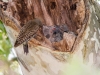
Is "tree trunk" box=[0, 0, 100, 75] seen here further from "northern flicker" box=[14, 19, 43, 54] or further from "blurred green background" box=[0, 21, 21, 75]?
"blurred green background" box=[0, 21, 21, 75]

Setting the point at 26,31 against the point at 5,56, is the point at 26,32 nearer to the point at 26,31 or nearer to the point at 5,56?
the point at 26,31

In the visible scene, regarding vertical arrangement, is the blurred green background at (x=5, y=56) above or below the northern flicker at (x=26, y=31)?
below

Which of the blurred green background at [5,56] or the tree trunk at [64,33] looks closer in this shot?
the tree trunk at [64,33]

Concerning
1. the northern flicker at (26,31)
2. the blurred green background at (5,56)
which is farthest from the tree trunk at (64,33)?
the blurred green background at (5,56)

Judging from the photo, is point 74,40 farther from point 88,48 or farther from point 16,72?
point 16,72

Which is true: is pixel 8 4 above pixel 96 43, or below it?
above

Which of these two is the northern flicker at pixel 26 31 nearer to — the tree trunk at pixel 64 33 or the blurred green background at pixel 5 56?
the tree trunk at pixel 64 33

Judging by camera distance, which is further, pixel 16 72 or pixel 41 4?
pixel 16 72

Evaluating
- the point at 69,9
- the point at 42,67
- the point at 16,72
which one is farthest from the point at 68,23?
the point at 16,72

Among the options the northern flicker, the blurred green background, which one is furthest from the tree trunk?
the blurred green background
